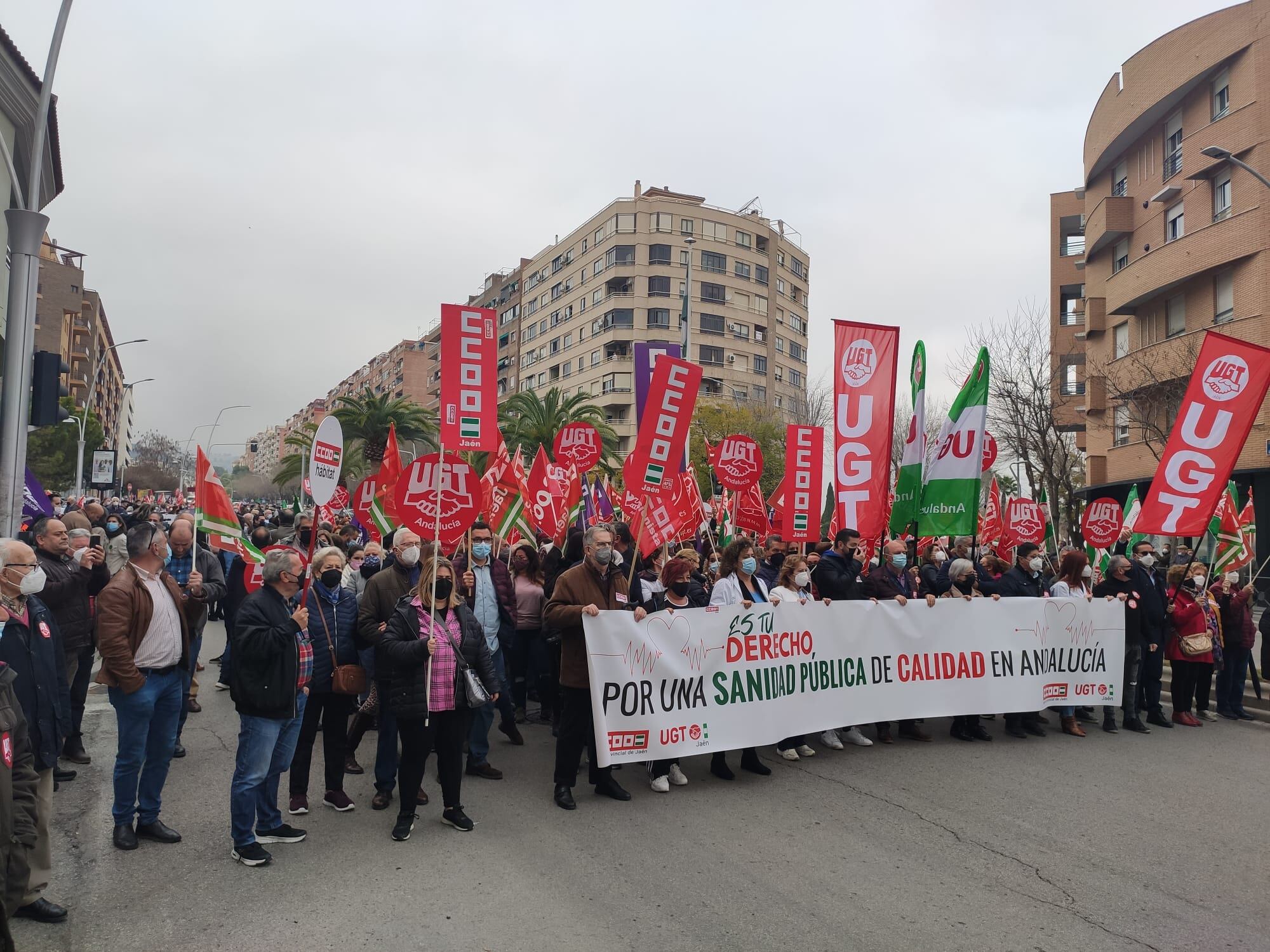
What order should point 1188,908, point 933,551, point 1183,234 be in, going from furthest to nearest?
1. point 1183,234
2. point 933,551
3. point 1188,908

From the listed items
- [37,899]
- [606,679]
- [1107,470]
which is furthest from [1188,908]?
Result: [1107,470]

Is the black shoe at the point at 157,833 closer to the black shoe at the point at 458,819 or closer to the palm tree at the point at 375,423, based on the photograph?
the black shoe at the point at 458,819

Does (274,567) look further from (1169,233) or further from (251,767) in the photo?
(1169,233)

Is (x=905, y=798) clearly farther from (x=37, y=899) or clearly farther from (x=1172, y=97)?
(x=1172, y=97)

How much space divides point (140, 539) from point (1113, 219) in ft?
110

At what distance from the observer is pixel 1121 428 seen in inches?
1200

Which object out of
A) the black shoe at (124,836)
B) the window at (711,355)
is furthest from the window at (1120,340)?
the window at (711,355)

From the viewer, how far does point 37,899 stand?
161 inches

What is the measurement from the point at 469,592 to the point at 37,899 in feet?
11.6

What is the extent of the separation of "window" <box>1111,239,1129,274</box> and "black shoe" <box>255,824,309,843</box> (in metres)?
33.2

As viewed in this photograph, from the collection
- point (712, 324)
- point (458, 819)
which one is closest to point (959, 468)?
point (458, 819)

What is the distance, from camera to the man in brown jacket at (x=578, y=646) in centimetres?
614

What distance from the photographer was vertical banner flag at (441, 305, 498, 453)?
6668 millimetres

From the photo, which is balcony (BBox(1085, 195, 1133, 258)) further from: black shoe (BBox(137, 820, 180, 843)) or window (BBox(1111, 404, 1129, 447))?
black shoe (BBox(137, 820, 180, 843))
